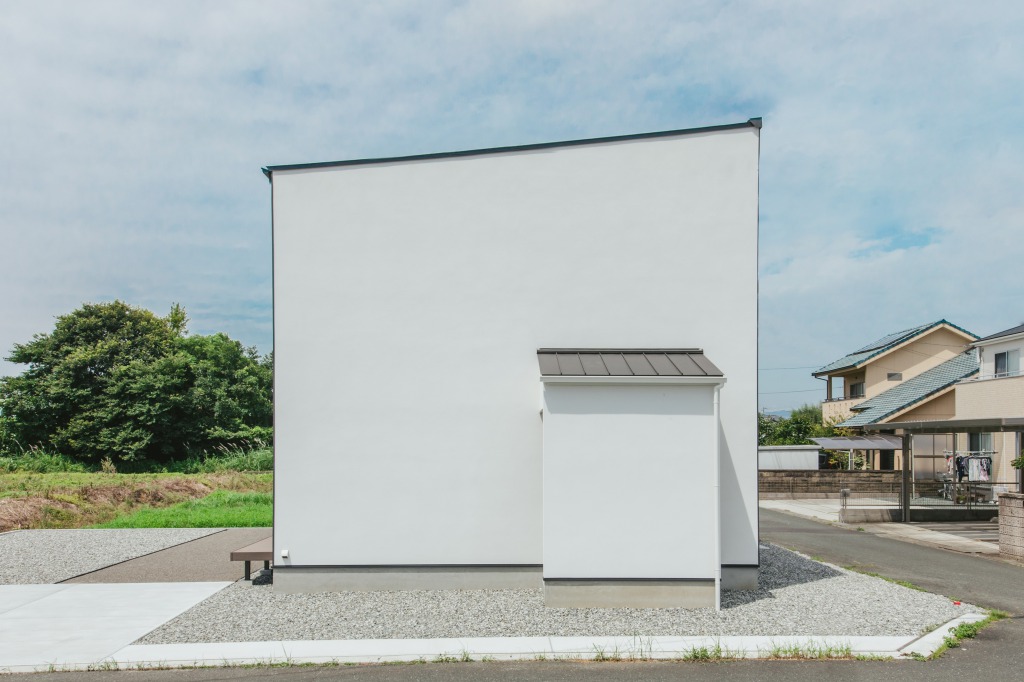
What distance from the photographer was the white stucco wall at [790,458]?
25.8 meters

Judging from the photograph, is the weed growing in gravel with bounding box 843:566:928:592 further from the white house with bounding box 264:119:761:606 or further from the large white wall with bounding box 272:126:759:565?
the large white wall with bounding box 272:126:759:565

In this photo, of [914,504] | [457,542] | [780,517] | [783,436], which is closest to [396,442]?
[457,542]

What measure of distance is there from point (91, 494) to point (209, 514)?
4.23m

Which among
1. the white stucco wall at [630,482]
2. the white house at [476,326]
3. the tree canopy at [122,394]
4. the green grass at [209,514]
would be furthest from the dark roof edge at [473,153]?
the tree canopy at [122,394]

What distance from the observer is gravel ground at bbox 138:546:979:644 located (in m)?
6.80

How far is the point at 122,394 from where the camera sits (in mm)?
30391

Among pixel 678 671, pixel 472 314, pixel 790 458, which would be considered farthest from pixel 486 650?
pixel 790 458

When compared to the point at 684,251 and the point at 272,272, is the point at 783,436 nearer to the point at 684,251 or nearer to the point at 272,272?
the point at 684,251

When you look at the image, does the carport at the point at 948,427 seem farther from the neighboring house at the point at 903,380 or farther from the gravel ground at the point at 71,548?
the gravel ground at the point at 71,548

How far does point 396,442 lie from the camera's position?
28.4ft

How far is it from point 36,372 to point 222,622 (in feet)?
103

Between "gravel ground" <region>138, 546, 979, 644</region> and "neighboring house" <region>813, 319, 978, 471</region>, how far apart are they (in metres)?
18.0

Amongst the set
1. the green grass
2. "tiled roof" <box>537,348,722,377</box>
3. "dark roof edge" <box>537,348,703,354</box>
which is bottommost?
the green grass

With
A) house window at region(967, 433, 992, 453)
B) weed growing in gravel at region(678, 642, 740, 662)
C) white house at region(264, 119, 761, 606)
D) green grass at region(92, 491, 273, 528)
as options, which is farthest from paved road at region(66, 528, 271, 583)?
house window at region(967, 433, 992, 453)
